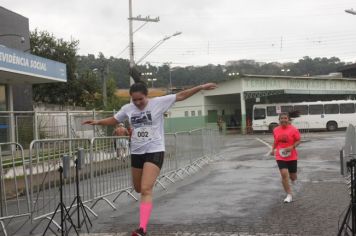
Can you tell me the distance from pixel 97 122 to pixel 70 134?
11.0 meters

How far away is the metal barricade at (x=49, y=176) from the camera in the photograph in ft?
24.5

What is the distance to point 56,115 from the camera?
56.3ft

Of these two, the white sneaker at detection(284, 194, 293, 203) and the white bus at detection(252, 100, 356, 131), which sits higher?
the white bus at detection(252, 100, 356, 131)

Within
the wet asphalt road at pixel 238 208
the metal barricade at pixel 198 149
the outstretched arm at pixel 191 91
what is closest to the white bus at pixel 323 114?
the metal barricade at pixel 198 149

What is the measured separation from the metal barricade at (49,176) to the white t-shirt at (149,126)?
130 centimetres

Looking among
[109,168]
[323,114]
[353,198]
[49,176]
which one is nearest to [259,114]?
[323,114]

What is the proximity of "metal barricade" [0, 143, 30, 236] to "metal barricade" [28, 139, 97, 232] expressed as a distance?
0.45 feet

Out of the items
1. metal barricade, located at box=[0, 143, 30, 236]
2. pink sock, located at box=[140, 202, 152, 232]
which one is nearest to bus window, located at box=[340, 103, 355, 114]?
metal barricade, located at box=[0, 143, 30, 236]

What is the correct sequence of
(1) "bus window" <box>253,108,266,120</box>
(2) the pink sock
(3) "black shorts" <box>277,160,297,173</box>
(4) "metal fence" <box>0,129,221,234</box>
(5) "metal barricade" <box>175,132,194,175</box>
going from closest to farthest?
(2) the pink sock < (4) "metal fence" <box>0,129,221,234</box> < (3) "black shorts" <box>277,160,297,173</box> < (5) "metal barricade" <box>175,132,194,175</box> < (1) "bus window" <box>253,108,266,120</box>

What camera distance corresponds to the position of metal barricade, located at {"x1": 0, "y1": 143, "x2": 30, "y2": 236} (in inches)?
285

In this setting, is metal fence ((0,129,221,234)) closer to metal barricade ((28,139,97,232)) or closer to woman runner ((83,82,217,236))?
metal barricade ((28,139,97,232))

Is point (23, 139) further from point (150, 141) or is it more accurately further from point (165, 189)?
point (150, 141)

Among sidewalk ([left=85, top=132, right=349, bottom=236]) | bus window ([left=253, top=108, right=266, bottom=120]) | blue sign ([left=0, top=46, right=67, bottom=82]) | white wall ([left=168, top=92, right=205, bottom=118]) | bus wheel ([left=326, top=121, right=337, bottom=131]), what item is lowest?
sidewalk ([left=85, top=132, right=349, bottom=236])

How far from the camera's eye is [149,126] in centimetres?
664
